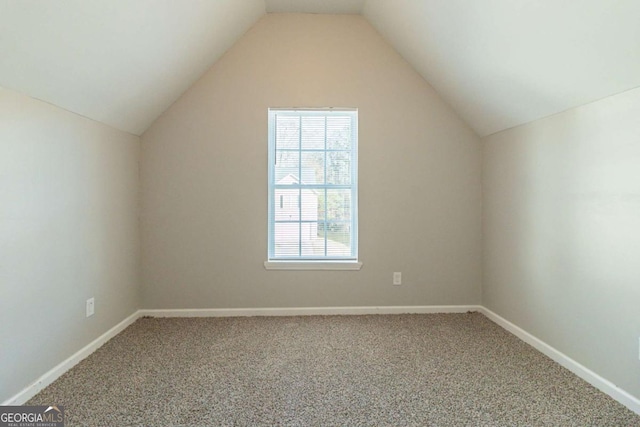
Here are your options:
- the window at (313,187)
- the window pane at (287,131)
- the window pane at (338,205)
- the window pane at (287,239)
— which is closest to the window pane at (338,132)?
the window at (313,187)

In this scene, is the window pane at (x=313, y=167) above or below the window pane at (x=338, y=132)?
below

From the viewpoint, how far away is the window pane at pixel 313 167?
3.28 m

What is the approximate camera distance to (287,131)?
325cm

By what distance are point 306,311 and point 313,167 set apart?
1400 mm

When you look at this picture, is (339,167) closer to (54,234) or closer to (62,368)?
(54,234)

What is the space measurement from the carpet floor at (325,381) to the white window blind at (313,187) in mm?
803

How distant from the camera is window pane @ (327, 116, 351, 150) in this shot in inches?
128

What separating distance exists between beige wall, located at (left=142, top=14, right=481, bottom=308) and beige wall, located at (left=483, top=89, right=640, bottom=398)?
47 centimetres

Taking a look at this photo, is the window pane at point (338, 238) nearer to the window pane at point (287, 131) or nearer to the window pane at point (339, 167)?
the window pane at point (339, 167)

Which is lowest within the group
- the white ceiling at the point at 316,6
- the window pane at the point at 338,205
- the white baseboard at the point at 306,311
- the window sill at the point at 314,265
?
the white baseboard at the point at 306,311

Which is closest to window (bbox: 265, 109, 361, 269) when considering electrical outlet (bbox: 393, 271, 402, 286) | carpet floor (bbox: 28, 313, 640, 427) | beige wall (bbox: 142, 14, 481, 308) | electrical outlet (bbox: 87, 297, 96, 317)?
beige wall (bbox: 142, 14, 481, 308)

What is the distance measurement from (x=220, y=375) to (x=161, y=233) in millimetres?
1579

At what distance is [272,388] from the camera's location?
1921 millimetres

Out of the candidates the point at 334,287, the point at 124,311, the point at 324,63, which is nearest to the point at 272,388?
the point at 334,287
